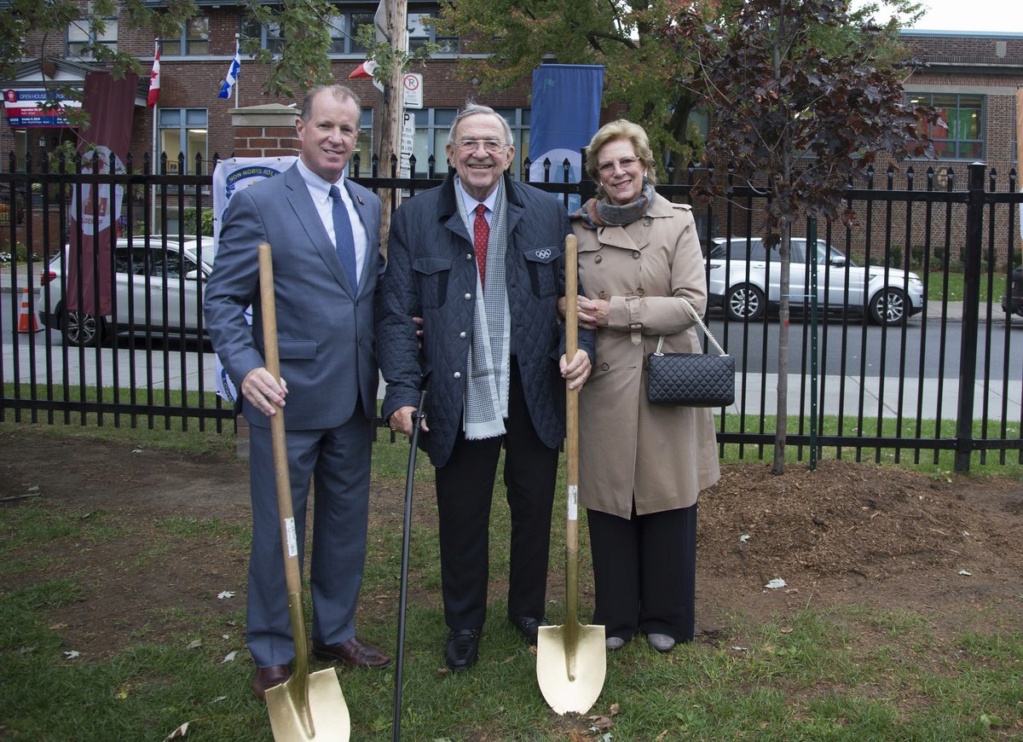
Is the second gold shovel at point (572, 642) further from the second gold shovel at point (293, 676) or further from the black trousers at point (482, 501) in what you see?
the second gold shovel at point (293, 676)

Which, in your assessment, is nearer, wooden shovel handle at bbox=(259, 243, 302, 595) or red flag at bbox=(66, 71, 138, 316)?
wooden shovel handle at bbox=(259, 243, 302, 595)

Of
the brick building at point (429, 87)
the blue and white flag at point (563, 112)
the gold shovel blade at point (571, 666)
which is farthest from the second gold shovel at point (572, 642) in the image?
the brick building at point (429, 87)

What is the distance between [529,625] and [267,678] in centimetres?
104

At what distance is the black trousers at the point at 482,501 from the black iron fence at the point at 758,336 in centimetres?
192

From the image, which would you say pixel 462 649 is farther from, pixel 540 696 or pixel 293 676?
pixel 293 676

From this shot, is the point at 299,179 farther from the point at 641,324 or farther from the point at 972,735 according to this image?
the point at 972,735

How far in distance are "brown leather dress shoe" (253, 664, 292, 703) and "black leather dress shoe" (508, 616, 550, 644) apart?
0.96m

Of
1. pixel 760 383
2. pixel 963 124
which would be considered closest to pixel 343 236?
pixel 760 383

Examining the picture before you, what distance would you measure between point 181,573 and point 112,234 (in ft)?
10.9

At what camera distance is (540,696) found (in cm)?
352

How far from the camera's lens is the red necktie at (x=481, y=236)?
3631 mm

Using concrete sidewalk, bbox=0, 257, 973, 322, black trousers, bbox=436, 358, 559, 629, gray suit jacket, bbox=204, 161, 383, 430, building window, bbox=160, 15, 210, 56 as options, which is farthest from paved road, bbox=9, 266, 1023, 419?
building window, bbox=160, 15, 210, 56

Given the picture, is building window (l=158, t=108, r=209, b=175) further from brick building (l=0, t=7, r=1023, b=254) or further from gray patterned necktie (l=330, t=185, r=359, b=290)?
gray patterned necktie (l=330, t=185, r=359, b=290)

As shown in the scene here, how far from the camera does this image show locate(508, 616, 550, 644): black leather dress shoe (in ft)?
12.9
